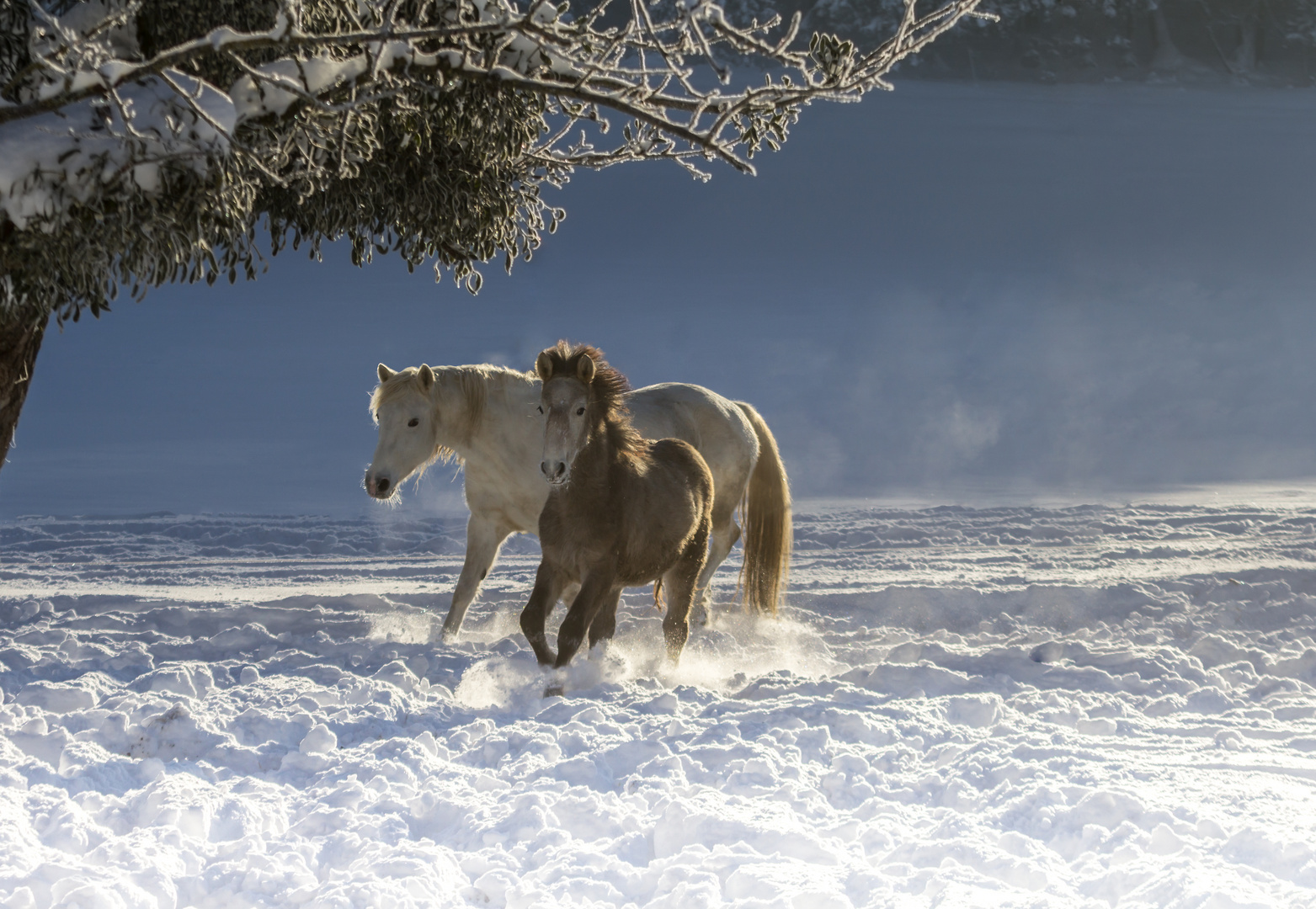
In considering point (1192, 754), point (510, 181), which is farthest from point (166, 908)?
point (510, 181)

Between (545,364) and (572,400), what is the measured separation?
24cm

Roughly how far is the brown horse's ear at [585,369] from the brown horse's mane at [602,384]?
1 centimetres

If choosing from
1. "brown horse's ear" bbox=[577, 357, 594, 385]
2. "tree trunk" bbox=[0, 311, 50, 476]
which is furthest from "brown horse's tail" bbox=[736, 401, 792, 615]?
"tree trunk" bbox=[0, 311, 50, 476]

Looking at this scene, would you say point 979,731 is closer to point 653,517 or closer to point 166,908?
point 653,517

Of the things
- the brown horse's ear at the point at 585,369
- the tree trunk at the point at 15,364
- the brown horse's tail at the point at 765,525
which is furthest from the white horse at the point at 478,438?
the tree trunk at the point at 15,364

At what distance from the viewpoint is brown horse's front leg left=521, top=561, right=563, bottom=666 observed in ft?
16.5

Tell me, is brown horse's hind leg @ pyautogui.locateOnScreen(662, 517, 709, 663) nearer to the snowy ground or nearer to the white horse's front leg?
the snowy ground

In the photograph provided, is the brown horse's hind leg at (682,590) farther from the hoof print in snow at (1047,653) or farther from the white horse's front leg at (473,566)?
the hoof print in snow at (1047,653)

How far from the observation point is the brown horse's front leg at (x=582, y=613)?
4.86 meters

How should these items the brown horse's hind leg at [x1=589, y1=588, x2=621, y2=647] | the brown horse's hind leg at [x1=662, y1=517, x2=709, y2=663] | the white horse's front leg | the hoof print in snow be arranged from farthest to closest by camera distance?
the white horse's front leg
the hoof print in snow
the brown horse's hind leg at [x1=662, y1=517, x2=709, y2=663]
the brown horse's hind leg at [x1=589, y1=588, x2=621, y2=647]

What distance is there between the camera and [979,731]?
4461 millimetres

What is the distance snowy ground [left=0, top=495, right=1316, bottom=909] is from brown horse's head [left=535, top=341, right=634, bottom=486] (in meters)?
1.18

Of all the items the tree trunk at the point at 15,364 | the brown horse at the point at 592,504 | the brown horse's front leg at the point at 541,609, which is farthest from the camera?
the tree trunk at the point at 15,364

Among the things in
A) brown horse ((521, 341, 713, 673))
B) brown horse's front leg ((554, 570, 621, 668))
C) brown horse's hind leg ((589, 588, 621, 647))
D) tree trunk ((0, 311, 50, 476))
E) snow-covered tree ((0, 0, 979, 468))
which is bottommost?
brown horse's hind leg ((589, 588, 621, 647))
